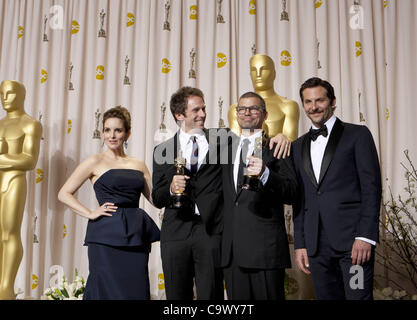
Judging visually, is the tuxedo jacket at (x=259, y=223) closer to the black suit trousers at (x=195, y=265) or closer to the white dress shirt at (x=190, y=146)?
the black suit trousers at (x=195, y=265)

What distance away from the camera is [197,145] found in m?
2.13

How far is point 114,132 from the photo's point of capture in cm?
261

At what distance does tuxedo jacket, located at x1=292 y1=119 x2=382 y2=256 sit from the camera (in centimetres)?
189

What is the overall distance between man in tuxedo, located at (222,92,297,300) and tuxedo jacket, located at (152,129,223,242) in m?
0.05

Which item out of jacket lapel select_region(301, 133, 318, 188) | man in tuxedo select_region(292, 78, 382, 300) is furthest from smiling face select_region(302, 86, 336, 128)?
jacket lapel select_region(301, 133, 318, 188)

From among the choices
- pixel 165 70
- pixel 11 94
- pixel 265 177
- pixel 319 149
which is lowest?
pixel 265 177

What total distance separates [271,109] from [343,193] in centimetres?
107

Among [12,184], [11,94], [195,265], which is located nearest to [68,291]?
[12,184]

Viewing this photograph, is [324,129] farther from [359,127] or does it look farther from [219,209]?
[219,209]

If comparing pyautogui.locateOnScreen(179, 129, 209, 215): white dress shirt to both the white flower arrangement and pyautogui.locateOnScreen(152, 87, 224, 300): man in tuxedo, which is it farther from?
the white flower arrangement

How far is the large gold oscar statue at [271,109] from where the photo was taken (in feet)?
9.46

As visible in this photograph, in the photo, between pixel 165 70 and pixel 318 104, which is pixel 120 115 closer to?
pixel 318 104

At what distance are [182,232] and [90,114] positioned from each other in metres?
2.45
